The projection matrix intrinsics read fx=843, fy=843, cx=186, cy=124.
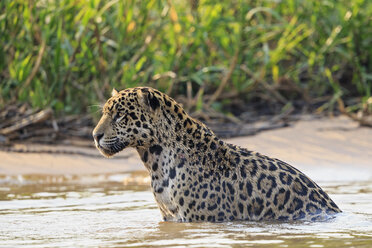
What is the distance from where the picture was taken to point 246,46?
37.7ft

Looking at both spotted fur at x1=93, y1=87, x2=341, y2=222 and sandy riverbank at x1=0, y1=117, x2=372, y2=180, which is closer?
spotted fur at x1=93, y1=87, x2=341, y2=222

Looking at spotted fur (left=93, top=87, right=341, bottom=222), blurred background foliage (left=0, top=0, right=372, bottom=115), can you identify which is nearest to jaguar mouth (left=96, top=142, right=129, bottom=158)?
spotted fur (left=93, top=87, right=341, bottom=222)

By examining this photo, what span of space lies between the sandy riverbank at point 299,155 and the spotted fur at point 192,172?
325 centimetres

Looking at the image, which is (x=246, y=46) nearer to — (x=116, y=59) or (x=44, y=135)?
(x=116, y=59)

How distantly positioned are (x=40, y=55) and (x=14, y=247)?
15.3ft

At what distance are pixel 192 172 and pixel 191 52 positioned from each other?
4.86 meters

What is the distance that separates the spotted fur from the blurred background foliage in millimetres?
3827

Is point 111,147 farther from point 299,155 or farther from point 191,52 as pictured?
point 191,52

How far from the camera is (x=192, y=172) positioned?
620cm

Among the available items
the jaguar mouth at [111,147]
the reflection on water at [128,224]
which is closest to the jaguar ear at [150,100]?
the jaguar mouth at [111,147]

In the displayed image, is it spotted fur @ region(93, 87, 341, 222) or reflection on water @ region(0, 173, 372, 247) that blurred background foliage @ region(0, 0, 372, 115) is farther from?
spotted fur @ region(93, 87, 341, 222)

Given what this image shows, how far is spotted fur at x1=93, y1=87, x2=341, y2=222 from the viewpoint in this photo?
613 centimetres

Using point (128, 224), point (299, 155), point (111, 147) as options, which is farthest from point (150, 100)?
point (299, 155)

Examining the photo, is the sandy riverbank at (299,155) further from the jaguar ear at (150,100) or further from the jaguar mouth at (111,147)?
the jaguar ear at (150,100)
